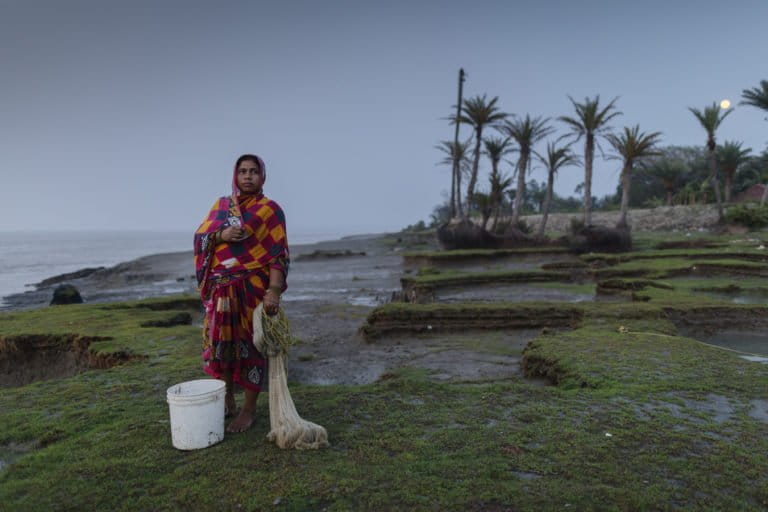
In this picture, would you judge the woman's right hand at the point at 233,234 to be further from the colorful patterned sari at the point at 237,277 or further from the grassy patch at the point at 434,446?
the grassy patch at the point at 434,446

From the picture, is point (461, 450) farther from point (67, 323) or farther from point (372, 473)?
point (67, 323)

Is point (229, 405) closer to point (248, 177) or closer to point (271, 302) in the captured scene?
point (271, 302)

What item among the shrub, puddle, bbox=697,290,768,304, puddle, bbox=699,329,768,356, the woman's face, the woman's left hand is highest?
the woman's face

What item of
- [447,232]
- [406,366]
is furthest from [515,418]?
[447,232]

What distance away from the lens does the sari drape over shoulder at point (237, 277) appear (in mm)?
3666

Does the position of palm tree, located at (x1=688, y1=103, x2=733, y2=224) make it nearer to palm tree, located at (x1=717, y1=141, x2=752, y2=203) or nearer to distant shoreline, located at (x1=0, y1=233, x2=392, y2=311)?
palm tree, located at (x1=717, y1=141, x2=752, y2=203)

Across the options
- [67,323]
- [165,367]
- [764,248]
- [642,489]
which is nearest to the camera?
[642,489]

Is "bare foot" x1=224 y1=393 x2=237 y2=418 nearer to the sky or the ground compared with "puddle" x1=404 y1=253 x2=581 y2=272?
nearer to the sky

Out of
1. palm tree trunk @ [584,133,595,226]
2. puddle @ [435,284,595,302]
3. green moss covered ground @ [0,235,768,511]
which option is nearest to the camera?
green moss covered ground @ [0,235,768,511]

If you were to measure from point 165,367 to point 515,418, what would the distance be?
3.86m

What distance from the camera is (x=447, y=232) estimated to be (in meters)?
26.0

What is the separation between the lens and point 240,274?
144 inches

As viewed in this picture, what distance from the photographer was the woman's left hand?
3.57 m

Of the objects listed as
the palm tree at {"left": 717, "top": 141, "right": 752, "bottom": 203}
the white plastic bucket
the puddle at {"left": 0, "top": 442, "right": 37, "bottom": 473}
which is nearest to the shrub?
the palm tree at {"left": 717, "top": 141, "right": 752, "bottom": 203}
